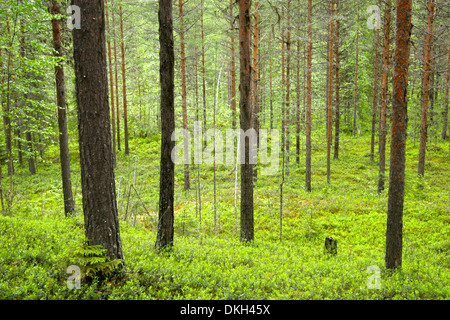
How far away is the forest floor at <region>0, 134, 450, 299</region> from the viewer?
4551 mm

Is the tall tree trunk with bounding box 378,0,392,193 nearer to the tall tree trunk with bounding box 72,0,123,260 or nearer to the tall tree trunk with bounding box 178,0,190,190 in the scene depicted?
the tall tree trunk with bounding box 178,0,190,190

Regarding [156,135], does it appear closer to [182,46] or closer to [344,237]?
[182,46]

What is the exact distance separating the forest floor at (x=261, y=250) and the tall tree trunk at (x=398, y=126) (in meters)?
0.87

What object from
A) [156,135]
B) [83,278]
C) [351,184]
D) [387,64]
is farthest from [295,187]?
[156,135]

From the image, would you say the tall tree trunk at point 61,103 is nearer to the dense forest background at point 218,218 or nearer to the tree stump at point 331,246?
the dense forest background at point 218,218

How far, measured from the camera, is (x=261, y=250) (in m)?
8.05

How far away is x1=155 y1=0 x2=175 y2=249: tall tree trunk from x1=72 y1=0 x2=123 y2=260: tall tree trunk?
64.8 inches

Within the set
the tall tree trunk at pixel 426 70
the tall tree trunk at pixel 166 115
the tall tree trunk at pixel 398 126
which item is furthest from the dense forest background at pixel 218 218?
the tall tree trunk at pixel 398 126

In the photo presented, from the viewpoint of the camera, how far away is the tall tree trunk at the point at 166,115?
230 inches

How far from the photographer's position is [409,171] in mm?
19766

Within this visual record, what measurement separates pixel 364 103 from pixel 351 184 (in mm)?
21594

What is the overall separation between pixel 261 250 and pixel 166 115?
511 centimetres

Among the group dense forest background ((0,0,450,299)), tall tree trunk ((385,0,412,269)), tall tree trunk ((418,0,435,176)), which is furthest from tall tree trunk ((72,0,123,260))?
tall tree trunk ((418,0,435,176))

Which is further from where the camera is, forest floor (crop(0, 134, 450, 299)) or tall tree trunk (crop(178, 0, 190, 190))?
tall tree trunk (crop(178, 0, 190, 190))
